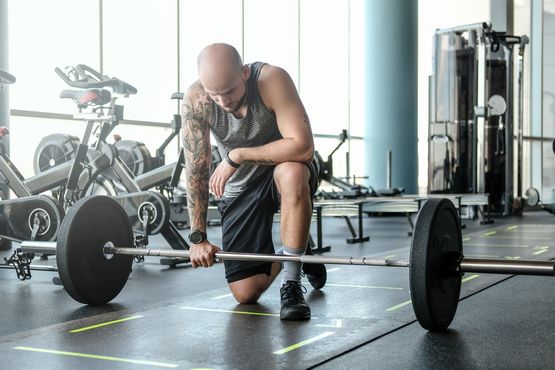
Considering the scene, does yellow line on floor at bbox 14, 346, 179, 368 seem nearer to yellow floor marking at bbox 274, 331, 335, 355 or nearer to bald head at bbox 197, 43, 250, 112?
yellow floor marking at bbox 274, 331, 335, 355

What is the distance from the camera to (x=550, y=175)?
10.0m

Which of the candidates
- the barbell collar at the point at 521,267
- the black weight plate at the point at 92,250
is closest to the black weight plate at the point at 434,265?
the barbell collar at the point at 521,267

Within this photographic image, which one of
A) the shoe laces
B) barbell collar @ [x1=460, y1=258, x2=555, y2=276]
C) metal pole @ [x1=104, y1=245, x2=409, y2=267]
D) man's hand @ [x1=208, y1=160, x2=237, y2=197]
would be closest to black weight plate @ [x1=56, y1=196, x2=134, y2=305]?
metal pole @ [x1=104, y1=245, x2=409, y2=267]

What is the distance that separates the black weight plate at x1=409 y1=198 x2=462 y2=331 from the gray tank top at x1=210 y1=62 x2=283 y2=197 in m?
0.58

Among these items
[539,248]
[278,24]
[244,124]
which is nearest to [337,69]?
[278,24]

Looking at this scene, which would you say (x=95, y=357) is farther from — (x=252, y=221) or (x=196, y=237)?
(x=252, y=221)

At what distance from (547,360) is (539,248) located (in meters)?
2.84

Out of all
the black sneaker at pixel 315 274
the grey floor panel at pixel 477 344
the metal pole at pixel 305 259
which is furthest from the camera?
the black sneaker at pixel 315 274

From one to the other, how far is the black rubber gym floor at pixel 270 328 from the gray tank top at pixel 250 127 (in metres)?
0.52

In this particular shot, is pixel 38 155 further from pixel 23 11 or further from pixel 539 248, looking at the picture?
pixel 539 248

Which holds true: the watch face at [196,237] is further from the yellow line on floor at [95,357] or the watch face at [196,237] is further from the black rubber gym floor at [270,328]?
the yellow line on floor at [95,357]

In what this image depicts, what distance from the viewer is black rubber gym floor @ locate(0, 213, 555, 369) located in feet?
5.11

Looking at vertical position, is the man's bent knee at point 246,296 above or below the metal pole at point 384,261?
below

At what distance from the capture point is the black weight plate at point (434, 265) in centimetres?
164
